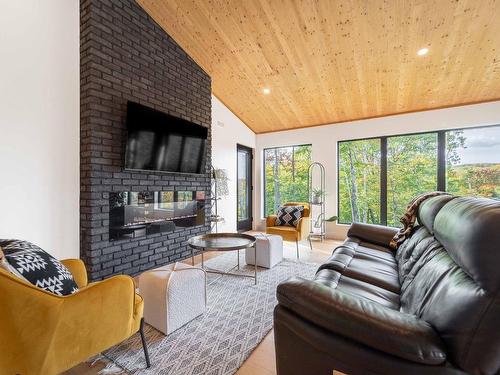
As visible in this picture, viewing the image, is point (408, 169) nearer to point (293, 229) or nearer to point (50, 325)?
point (293, 229)

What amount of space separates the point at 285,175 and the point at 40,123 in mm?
4614

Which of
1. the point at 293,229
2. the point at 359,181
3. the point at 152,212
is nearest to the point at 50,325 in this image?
the point at 152,212

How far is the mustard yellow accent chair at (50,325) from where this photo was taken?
1.07 meters

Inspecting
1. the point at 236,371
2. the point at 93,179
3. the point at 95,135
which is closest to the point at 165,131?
the point at 95,135

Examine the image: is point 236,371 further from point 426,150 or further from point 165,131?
point 426,150

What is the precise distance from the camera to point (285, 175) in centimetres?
597

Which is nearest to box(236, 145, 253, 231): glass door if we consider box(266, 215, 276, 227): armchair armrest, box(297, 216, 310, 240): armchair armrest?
box(266, 215, 276, 227): armchair armrest

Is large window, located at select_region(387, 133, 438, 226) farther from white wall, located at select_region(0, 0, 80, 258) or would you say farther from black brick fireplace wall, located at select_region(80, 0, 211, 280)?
white wall, located at select_region(0, 0, 80, 258)

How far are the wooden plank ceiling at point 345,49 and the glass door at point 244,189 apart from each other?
5.07 feet

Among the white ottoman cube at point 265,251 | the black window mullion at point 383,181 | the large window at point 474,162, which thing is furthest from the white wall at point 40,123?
Answer: the large window at point 474,162

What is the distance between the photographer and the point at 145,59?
→ 10.4 ft

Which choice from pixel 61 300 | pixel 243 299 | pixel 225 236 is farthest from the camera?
pixel 225 236

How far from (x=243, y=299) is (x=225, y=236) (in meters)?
0.84

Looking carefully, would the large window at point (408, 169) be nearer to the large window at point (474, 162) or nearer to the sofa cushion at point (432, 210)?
the large window at point (474, 162)
